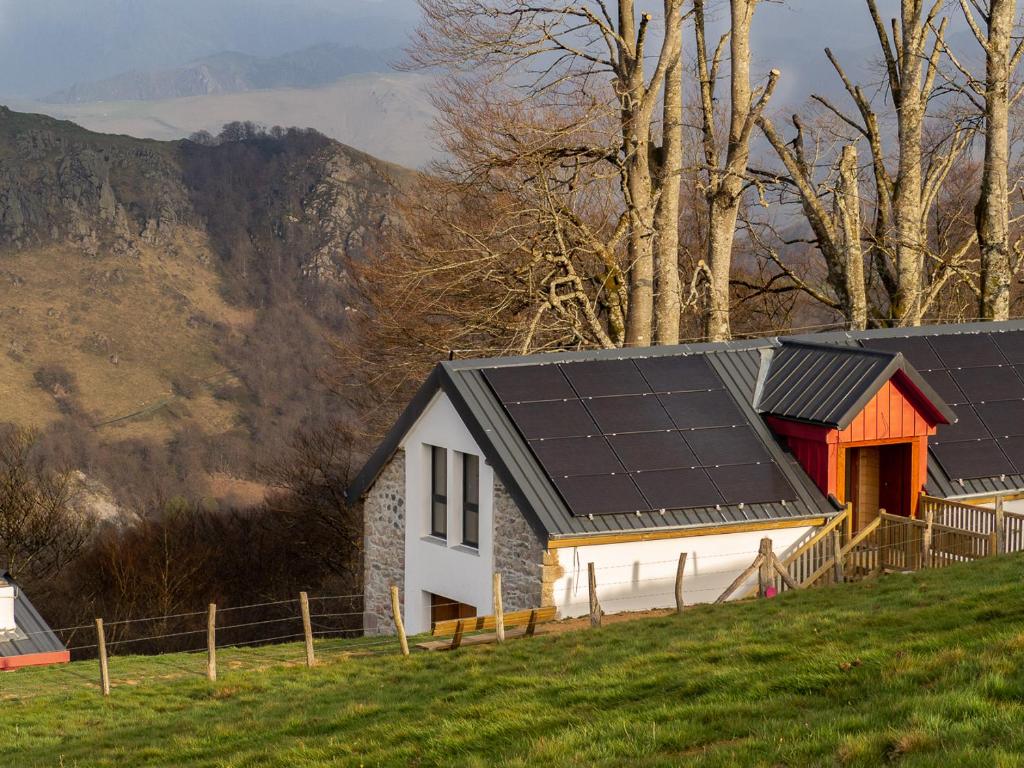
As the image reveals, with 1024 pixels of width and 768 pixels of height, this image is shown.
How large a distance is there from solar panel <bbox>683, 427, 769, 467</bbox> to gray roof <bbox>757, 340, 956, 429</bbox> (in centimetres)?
69

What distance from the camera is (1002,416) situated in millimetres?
24969

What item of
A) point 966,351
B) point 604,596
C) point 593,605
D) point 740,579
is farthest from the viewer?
point 966,351

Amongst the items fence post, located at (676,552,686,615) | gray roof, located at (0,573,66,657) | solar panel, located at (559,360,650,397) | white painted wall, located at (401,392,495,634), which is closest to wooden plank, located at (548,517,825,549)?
fence post, located at (676,552,686,615)

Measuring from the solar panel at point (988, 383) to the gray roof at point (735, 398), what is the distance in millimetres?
1391

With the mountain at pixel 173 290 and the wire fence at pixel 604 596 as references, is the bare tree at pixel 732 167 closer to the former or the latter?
the wire fence at pixel 604 596

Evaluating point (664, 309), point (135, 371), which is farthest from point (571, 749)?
point (135, 371)

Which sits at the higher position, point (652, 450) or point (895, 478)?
point (652, 450)

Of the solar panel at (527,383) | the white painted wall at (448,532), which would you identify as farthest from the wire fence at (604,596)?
the solar panel at (527,383)

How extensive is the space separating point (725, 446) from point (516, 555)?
13.6ft

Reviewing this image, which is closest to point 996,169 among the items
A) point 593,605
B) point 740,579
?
point 740,579

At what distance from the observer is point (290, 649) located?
78.8ft

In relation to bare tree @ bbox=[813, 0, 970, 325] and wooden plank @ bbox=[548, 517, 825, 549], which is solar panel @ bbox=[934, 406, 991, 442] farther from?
bare tree @ bbox=[813, 0, 970, 325]

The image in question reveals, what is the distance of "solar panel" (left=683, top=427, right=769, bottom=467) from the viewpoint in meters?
22.6

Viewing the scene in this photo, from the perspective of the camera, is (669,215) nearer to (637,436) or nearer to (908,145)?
(908,145)
